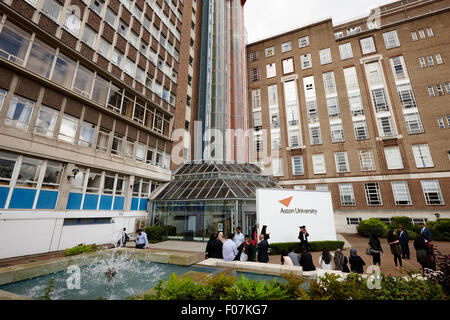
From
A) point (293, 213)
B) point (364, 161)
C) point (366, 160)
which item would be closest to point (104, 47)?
point (293, 213)

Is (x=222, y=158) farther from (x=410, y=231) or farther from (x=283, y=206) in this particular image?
(x=410, y=231)

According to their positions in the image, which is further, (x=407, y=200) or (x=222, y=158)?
(x=222, y=158)

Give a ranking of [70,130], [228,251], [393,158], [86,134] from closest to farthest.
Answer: [228,251], [70,130], [86,134], [393,158]

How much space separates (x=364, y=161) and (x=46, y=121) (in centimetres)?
3303

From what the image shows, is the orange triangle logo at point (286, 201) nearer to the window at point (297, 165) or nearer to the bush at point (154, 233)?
the bush at point (154, 233)

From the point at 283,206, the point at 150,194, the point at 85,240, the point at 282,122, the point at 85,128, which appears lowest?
the point at 85,240

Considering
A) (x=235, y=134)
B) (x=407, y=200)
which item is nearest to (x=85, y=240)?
(x=235, y=134)

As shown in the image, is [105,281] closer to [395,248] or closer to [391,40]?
[395,248]

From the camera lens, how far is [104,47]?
1780cm

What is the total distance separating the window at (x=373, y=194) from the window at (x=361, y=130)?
20.5 ft

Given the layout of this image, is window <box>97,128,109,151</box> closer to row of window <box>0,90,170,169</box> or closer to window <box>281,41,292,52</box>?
row of window <box>0,90,170,169</box>

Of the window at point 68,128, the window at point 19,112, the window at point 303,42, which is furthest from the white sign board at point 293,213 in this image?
the window at point 303,42

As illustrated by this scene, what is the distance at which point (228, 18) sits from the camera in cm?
3378

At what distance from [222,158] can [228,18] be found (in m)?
24.4
